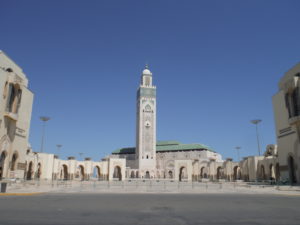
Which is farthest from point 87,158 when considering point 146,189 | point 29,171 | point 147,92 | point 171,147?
point 171,147

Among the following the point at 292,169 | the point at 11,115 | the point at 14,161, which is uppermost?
the point at 11,115

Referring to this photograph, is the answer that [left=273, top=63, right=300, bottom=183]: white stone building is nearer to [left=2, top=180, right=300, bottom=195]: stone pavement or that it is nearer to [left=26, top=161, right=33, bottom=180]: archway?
[left=2, top=180, right=300, bottom=195]: stone pavement

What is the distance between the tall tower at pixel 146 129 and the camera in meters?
94.0

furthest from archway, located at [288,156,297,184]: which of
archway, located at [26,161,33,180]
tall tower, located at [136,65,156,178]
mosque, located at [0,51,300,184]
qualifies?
tall tower, located at [136,65,156,178]

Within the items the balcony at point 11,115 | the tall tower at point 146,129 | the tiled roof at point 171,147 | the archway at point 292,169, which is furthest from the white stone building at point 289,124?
the tiled roof at point 171,147

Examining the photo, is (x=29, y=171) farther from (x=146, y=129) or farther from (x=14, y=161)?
(x=146, y=129)

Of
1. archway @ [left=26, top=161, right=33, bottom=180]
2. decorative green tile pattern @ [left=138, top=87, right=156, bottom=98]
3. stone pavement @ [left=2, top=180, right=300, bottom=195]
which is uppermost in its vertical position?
decorative green tile pattern @ [left=138, top=87, right=156, bottom=98]

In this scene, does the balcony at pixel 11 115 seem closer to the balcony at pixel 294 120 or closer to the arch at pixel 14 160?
the arch at pixel 14 160

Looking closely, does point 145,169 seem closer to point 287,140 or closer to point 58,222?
point 287,140

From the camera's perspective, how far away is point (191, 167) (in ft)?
211

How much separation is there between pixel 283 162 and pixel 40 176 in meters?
42.3

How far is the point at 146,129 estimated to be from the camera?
98625mm

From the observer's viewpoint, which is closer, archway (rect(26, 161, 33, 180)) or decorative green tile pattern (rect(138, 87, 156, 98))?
archway (rect(26, 161, 33, 180))

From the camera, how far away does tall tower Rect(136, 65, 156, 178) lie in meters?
94.0
